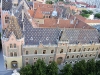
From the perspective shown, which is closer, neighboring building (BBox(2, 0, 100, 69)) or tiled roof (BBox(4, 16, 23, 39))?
tiled roof (BBox(4, 16, 23, 39))

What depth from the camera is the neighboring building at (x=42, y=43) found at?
5778 centimetres

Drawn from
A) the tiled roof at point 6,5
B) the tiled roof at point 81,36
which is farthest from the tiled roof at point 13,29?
the tiled roof at point 81,36

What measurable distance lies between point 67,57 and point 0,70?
3114 cm

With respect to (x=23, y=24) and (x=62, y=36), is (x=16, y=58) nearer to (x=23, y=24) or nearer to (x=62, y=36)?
(x=23, y=24)

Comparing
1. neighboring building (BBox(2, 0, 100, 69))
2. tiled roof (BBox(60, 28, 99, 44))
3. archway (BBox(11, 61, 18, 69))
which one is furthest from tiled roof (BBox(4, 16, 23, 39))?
tiled roof (BBox(60, 28, 99, 44))

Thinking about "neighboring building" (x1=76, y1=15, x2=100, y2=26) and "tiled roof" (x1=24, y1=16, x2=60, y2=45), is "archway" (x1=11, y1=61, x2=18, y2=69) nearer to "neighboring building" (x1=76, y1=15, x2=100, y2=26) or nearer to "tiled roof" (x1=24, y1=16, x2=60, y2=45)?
"tiled roof" (x1=24, y1=16, x2=60, y2=45)

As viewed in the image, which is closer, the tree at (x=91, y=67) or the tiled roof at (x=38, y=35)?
the tree at (x=91, y=67)

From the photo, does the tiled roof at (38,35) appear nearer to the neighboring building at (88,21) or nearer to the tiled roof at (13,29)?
the tiled roof at (13,29)

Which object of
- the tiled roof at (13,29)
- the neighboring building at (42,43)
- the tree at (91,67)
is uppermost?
the tiled roof at (13,29)

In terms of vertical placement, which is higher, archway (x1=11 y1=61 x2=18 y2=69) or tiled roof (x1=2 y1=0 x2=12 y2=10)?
tiled roof (x1=2 y1=0 x2=12 y2=10)

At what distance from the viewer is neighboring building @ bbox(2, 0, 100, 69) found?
57.8 meters

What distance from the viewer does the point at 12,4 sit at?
75.4 metres

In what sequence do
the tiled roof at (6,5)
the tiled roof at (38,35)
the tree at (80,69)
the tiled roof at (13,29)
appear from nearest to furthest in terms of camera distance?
1. the tiled roof at (13,29)
2. the tree at (80,69)
3. the tiled roof at (38,35)
4. the tiled roof at (6,5)

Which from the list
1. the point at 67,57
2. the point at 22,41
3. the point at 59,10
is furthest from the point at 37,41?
the point at 59,10
